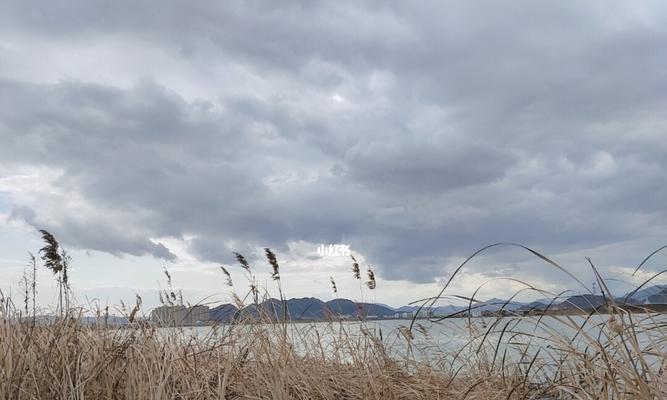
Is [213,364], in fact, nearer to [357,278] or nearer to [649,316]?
[357,278]

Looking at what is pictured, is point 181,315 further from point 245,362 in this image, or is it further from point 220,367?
point 220,367

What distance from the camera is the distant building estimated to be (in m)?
6.61

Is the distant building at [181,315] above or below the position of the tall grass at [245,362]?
above

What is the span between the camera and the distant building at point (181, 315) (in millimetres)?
6613

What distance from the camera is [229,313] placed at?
6688 mm

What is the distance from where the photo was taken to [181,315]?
702 cm

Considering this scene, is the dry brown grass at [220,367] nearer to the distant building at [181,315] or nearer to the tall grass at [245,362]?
the tall grass at [245,362]

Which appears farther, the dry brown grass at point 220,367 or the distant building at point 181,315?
the distant building at point 181,315

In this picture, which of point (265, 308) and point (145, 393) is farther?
point (265, 308)

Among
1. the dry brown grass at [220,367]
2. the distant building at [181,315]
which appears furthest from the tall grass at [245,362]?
the distant building at [181,315]

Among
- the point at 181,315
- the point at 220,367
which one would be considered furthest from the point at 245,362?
the point at 181,315

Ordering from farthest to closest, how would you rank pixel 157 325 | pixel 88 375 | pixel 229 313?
pixel 229 313 → pixel 157 325 → pixel 88 375

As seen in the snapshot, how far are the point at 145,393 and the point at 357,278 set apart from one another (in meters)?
3.14

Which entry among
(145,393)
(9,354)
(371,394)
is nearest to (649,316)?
(371,394)
